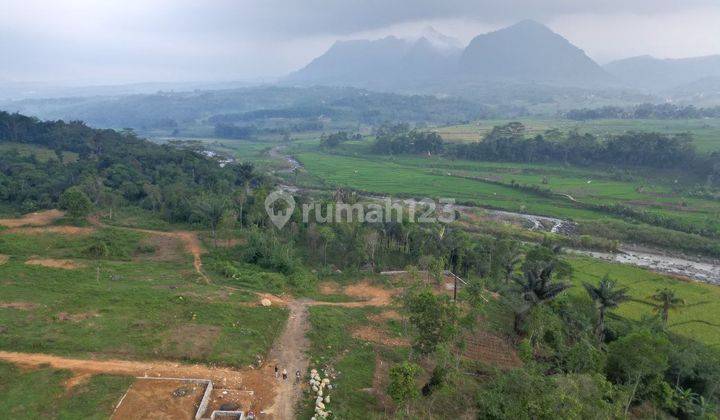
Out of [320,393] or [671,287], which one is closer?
[320,393]

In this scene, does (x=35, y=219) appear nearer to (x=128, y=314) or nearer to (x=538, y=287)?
(x=128, y=314)

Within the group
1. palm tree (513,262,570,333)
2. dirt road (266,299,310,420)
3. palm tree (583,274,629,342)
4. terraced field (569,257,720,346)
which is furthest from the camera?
terraced field (569,257,720,346)

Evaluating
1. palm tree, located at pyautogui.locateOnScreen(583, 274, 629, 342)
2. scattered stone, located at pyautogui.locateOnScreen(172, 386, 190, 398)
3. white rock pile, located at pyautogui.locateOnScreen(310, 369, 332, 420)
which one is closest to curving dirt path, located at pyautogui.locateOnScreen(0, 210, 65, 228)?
scattered stone, located at pyautogui.locateOnScreen(172, 386, 190, 398)

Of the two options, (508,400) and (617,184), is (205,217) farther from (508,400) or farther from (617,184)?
(617,184)

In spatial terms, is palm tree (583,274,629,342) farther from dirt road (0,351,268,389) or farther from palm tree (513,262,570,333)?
dirt road (0,351,268,389)

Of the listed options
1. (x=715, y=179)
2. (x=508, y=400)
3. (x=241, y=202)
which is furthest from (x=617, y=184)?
(x=508, y=400)

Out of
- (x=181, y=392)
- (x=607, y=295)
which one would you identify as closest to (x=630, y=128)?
(x=607, y=295)

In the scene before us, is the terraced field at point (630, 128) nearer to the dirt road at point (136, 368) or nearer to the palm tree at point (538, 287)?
the palm tree at point (538, 287)
